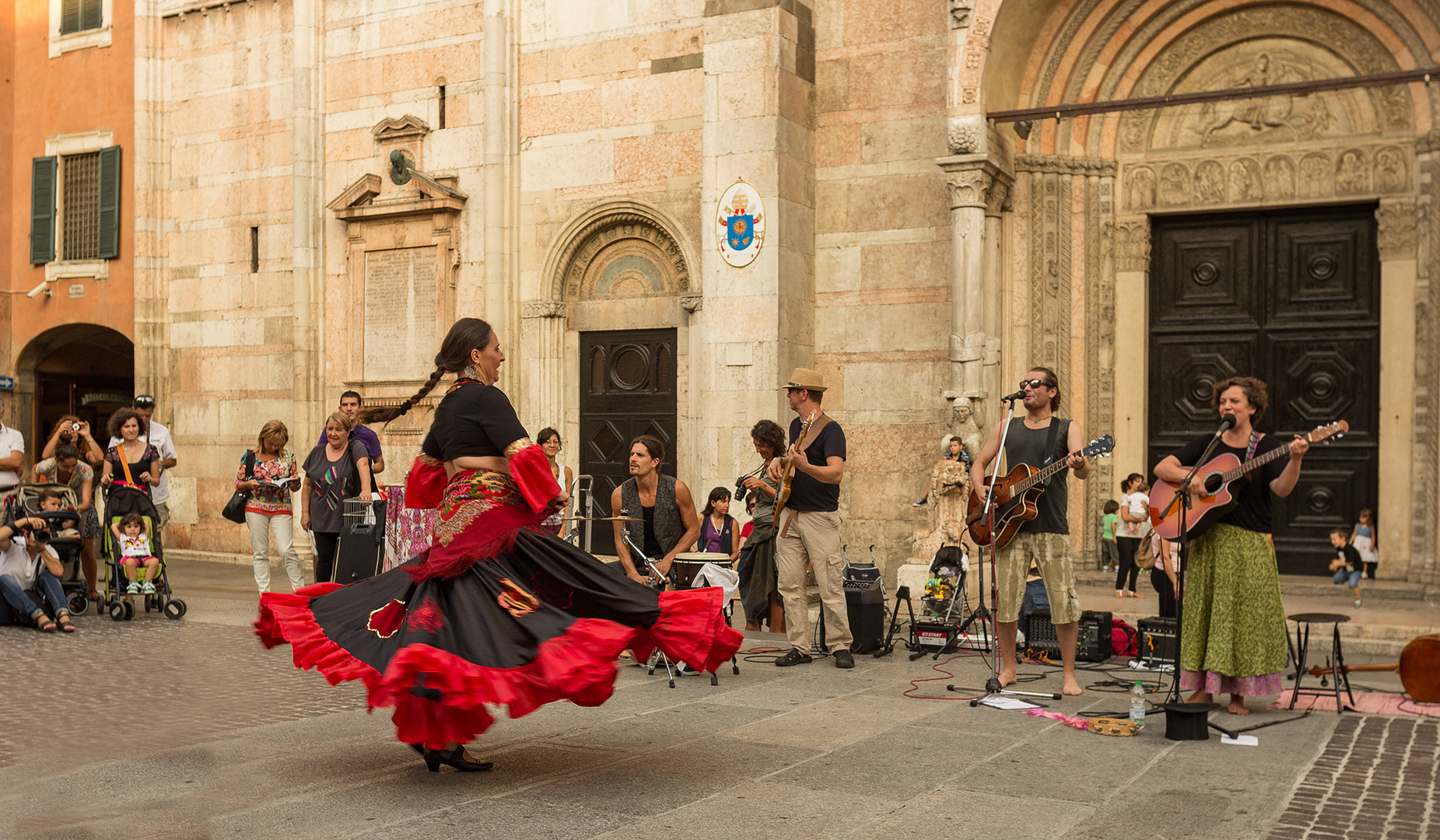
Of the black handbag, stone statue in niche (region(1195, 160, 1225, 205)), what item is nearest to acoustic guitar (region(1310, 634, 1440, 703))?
stone statue in niche (region(1195, 160, 1225, 205))

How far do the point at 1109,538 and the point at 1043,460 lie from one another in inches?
246

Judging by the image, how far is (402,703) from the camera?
5.62 m

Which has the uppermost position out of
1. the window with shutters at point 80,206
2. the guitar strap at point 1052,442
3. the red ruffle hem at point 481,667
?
the window with shutters at point 80,206

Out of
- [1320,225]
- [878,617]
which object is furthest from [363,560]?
[1320,225]

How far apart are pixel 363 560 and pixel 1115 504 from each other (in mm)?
7857

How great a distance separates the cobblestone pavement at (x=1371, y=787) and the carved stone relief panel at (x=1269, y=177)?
7.75 meters

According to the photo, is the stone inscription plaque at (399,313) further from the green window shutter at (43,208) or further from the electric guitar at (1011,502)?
the electric guitar at (1011,502)

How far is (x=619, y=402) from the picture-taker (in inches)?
658

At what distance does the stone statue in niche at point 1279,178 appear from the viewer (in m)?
13.9

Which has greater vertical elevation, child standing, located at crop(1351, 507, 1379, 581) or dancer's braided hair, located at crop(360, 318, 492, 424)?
dancer's braided hair, located at crop(360, 318, 492, 424)

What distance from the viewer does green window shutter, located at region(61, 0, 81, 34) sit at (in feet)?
71.6

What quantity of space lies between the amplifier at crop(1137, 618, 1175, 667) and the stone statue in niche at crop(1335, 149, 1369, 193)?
6.46 meters

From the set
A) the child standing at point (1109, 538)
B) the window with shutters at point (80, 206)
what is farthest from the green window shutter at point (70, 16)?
the child standing at point (1109, 538)

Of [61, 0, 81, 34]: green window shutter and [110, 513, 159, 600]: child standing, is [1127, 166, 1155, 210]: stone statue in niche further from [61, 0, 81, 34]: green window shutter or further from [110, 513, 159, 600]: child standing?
[61, 0, 81, 34]: green window shutter
